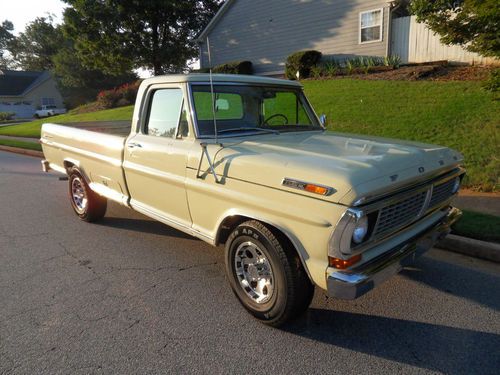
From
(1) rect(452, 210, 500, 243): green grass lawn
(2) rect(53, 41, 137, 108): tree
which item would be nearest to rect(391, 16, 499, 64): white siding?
(1) rect(452, 210, 500, 243): green grass lawn

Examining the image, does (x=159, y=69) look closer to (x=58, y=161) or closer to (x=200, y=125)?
(x=58, y=161)

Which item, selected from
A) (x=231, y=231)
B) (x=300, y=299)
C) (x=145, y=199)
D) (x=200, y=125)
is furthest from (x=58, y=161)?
(x=300, y=299)

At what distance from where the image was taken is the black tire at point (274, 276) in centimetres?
279

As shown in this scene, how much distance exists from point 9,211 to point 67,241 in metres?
2.13

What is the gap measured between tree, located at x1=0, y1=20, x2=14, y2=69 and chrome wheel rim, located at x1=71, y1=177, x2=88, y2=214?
87.6 metres

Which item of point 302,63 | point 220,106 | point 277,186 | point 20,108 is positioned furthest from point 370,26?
point 20,108

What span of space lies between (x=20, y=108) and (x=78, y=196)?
54.8 m

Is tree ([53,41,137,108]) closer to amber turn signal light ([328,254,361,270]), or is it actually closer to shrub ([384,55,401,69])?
shrub ([384,55,401,69])

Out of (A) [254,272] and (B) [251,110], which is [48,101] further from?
(A) [254,272]

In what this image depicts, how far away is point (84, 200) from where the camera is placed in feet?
18.2

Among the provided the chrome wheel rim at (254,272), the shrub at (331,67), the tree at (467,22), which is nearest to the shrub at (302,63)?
the shrub at (331,67)

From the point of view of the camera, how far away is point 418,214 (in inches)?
122

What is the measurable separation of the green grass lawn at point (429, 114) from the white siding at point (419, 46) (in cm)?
298

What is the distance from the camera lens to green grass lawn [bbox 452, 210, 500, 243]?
4305 millimetres
